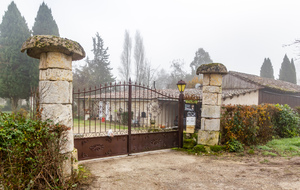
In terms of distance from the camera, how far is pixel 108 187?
369 cm

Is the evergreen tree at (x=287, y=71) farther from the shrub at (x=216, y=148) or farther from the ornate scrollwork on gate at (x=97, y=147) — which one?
the ornate scrollwork on gate at (x=97, y=147)

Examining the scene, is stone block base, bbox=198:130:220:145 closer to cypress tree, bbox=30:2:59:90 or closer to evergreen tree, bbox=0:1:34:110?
evergreen tree, bbox=0:1:34:110

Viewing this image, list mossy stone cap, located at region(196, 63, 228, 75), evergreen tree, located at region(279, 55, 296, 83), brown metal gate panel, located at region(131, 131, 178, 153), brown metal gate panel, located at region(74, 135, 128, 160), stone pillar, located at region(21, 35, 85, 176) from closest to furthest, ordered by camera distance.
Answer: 1. stone pillar, located at region(21, 35, 85, 176)
2. brown metal gate panel, located at region(74, 135, 128, 160)
3. brown metal gate panel, located at region(131, 131, 178, 153)
4. mossy stone cap, located at region(196, 63, 228, 75)
5. evergreen tree, located at region(279, 55, 296, 83)

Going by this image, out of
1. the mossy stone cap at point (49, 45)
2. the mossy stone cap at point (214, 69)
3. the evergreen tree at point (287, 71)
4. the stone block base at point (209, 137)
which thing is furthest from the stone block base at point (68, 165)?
the evergreen tree at point (287, 71)

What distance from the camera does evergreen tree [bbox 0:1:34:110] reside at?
17234 millimetres

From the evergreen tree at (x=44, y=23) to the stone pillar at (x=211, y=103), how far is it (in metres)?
20.3

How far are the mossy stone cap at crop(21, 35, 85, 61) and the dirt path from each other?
258cm

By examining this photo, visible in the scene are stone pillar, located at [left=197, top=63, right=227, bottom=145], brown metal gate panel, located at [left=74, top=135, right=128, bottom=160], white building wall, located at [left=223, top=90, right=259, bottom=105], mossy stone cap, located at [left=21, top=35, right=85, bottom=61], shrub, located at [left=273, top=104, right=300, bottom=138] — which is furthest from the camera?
white building wall, located at [left=223, top=90, right=259, bottom=105]

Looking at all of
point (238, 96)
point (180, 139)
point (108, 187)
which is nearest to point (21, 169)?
point (108, 187)

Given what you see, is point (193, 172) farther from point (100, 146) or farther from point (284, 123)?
point (284, 123)

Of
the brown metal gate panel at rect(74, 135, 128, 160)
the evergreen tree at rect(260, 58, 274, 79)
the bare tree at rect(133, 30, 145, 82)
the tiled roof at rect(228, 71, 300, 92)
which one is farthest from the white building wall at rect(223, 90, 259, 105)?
the evergreen tree at rect(260, 58, 274, 79)

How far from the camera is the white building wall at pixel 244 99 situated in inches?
512

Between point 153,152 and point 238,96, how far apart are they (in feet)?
30.1

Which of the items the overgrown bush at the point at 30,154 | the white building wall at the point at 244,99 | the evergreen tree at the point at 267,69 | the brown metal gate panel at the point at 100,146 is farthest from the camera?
the evergreen tree at the point at 267,69
